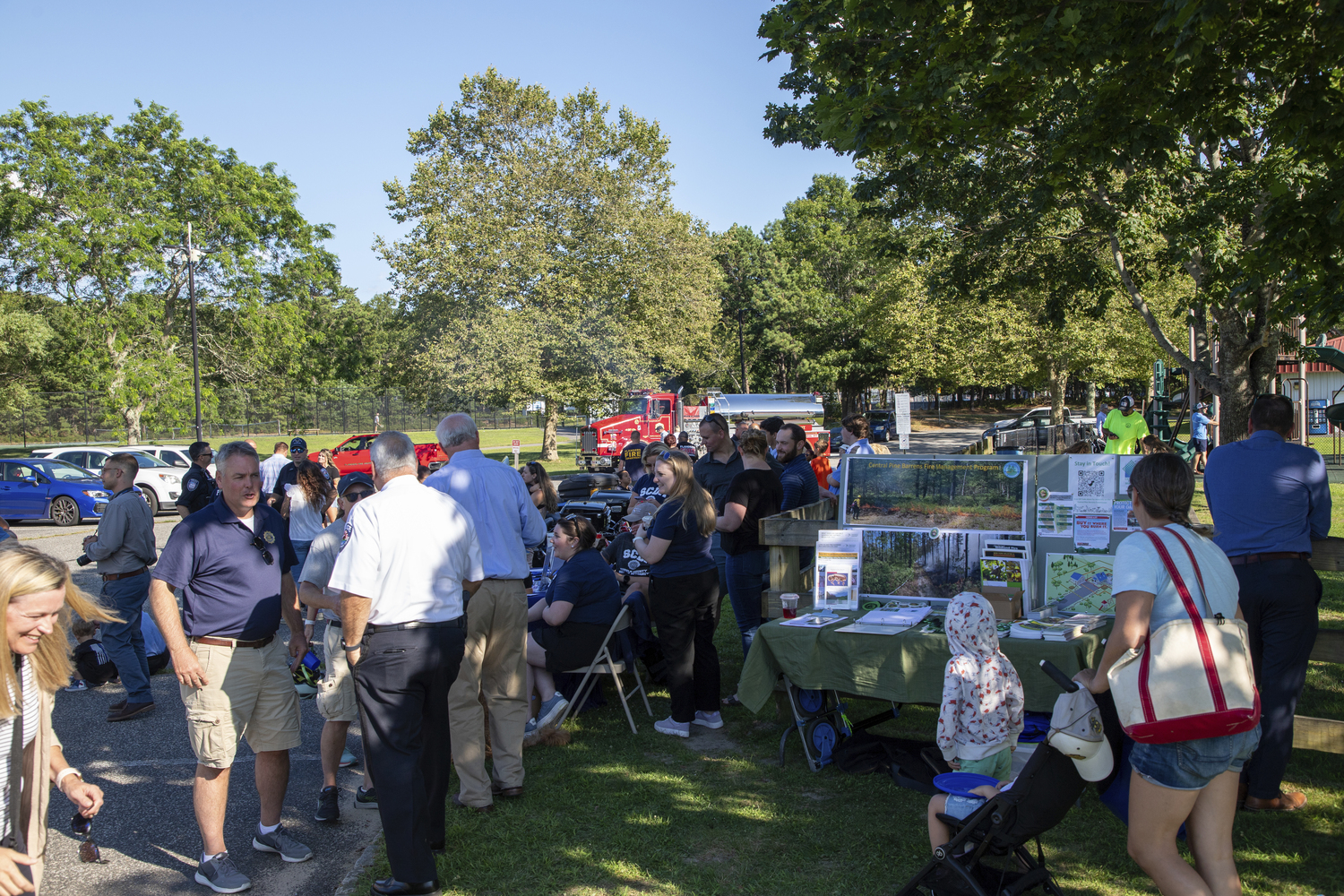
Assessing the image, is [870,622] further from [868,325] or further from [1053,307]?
[868,325]

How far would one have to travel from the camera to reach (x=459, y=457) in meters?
4.59

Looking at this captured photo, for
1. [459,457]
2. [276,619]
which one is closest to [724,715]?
[459,457]

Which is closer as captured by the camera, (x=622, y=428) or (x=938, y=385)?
(x=622, y=428)

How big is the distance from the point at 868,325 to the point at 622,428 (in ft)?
52.4

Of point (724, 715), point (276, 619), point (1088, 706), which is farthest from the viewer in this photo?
point (724, 715)

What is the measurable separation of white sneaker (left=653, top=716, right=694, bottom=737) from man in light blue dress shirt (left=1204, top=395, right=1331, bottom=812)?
9.25ft

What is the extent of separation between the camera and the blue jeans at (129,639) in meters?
5.82

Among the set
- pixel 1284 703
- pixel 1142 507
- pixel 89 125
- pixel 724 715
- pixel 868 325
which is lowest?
pixel 724 715

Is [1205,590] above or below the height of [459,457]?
below

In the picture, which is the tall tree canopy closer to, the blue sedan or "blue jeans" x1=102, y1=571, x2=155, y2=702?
"blue jeans" x1=102, y1=571, x2=155, y2=702

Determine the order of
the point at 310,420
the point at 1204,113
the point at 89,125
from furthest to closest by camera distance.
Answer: the point at 310,420, the point at 89,125, the point at 1204,113

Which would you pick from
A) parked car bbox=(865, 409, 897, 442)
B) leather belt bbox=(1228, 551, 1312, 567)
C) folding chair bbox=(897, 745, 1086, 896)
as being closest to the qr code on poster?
leather belt bbox=(1228, 551, 1312, 567)

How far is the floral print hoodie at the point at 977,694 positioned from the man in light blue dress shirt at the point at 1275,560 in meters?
1.27

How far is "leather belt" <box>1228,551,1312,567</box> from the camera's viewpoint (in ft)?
12.9
